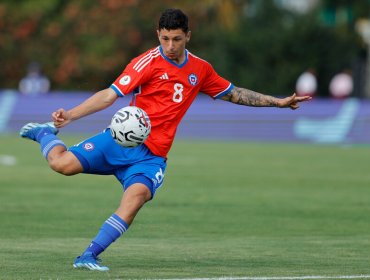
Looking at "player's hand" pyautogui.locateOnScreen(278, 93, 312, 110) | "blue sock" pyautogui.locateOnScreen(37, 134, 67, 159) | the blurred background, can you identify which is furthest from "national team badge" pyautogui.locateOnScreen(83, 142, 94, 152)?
the blurred background

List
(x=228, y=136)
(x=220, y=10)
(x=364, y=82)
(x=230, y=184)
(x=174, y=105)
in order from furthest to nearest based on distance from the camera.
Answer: (x=220, y=10) → (x=364, y=82) → (x=228, y=136) → (x=230, y=184) → (x=174, y=105)

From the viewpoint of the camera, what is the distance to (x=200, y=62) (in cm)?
1115

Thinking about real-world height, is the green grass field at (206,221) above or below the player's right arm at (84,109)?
below

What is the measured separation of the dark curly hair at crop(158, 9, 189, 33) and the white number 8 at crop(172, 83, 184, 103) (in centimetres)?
55

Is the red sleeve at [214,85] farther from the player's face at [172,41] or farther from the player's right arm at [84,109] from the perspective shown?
the player's right arm at [84,109]

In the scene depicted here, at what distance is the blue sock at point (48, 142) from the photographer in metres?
11.0

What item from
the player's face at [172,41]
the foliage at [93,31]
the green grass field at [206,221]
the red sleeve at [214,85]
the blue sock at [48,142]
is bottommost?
the foliage at [93,31]

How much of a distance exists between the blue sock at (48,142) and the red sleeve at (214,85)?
1560 mm

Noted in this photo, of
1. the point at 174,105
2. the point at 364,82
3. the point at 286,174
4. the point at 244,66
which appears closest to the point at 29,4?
the point at 244,66

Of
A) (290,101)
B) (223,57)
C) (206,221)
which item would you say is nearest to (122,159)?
(290,101)

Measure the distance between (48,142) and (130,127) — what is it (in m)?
1.25

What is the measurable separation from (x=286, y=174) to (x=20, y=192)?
659 cm

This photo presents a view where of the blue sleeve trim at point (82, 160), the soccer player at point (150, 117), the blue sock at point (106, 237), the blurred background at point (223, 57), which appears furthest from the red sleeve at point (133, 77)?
the blurred background at point (223, 57)

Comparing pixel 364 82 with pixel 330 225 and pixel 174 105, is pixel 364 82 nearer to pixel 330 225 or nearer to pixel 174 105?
pixel 330 225
